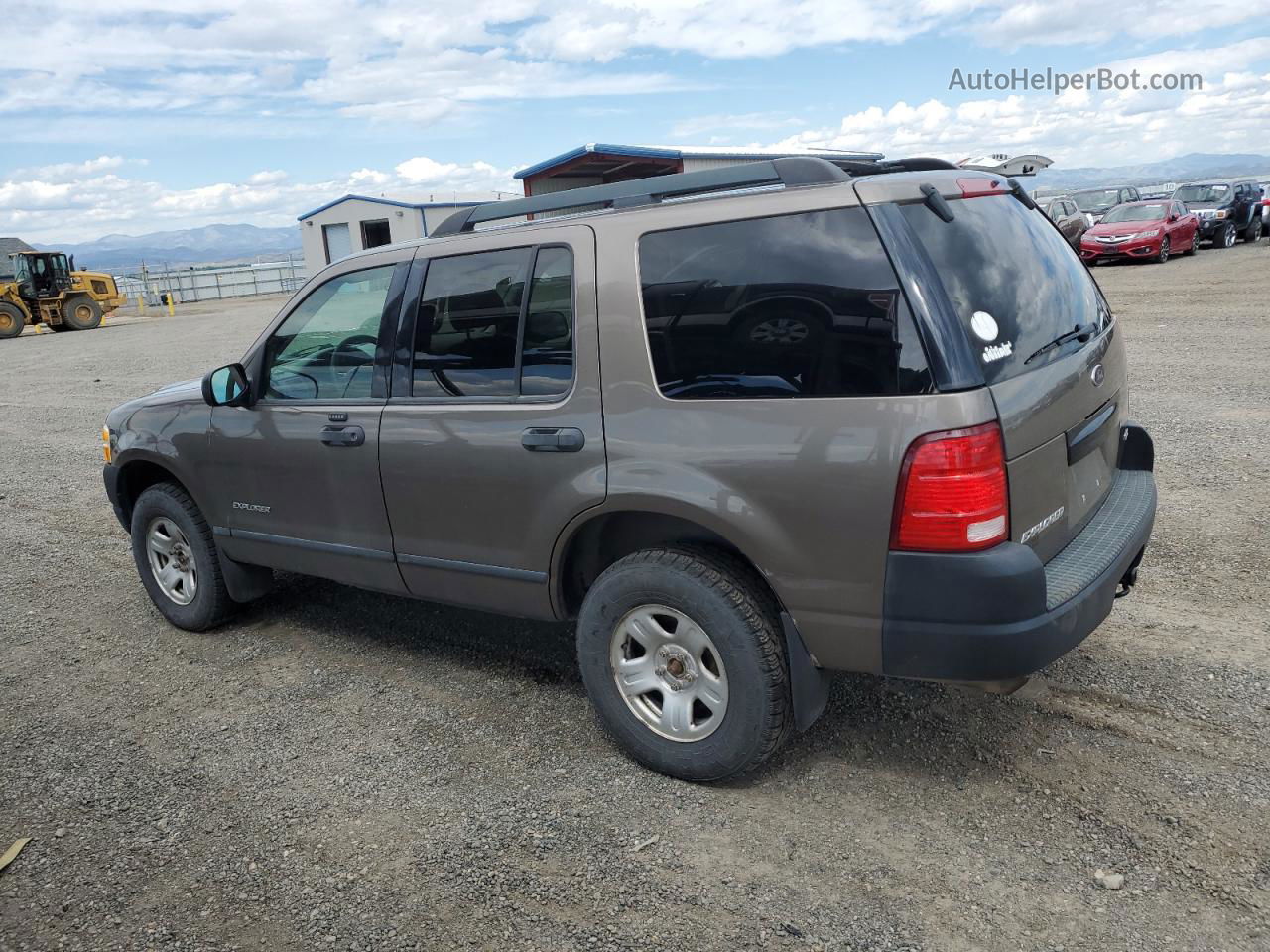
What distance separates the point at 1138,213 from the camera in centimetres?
2406

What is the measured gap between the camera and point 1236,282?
59.2 ft

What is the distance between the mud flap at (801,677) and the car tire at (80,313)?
3340 cm

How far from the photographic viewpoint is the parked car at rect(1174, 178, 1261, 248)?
2694 cm

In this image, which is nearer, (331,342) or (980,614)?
(980,614)

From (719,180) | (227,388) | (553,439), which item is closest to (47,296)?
(227,388)

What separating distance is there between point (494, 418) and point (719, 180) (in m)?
1.14

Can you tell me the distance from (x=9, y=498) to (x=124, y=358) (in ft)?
43.8

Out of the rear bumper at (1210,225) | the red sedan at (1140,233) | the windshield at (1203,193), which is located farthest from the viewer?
the windshield at (1203,193)

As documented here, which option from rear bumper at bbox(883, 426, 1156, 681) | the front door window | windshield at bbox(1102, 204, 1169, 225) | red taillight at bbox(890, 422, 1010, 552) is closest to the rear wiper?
→ red taillight at bbox(890, 422, 1010, 552)

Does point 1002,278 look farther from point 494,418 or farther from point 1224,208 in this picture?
point 1224,208

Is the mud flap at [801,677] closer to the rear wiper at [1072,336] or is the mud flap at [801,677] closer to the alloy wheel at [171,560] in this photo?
the rear wiper at [1072,336]

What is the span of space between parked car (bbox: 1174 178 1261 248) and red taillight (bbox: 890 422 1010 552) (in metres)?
28.3

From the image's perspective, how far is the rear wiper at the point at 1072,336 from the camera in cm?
311

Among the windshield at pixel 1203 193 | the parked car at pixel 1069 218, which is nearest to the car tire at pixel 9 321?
the parked car at pixel 1069 218
